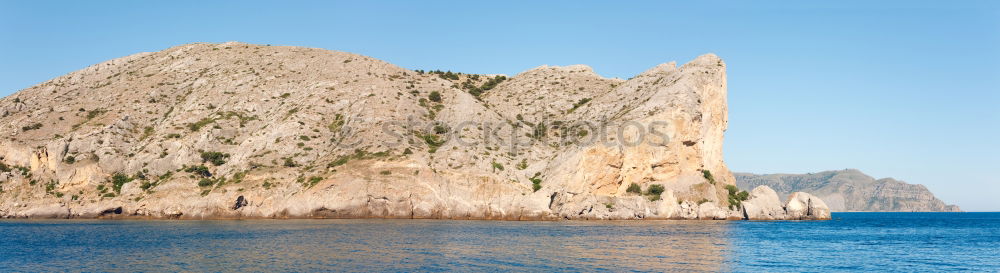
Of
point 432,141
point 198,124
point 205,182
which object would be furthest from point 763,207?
point 198,124

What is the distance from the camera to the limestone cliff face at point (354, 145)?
85250 mm

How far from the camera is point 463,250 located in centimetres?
4525

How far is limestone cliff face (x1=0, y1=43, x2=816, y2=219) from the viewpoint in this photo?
280ft

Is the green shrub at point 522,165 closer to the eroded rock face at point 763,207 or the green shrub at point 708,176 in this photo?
the green shrub at point 708,176

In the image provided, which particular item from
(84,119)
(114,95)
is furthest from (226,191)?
(114,95)

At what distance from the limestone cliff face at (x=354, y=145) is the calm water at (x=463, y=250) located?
19.4 meters

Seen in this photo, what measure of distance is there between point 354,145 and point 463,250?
5578cm

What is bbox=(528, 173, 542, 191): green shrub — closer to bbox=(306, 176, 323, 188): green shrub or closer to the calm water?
the calm water

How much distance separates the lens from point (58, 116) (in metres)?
112

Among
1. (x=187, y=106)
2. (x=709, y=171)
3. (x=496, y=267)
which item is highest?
(x=187, y=106)

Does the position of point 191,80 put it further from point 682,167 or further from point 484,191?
point 682,167

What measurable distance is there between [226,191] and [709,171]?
61970mm

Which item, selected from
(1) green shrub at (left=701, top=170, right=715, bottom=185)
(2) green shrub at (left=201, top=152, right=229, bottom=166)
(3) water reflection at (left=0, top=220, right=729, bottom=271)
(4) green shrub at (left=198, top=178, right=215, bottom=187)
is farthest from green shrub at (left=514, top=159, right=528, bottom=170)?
(2) green shrub at (left=201, top=152, right=229, bottom=166)

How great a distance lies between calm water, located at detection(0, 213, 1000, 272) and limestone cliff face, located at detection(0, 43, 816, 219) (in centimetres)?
1938
